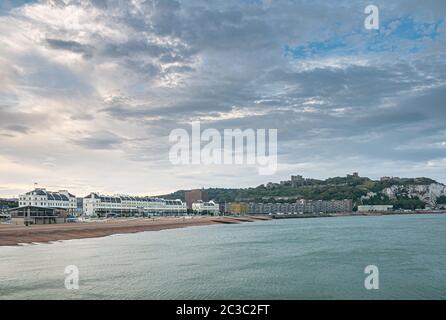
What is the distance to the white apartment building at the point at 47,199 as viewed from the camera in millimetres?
137500

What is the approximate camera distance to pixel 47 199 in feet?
470

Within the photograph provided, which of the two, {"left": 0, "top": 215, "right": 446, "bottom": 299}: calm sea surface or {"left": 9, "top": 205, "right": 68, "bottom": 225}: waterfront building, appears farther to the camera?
{"left": 9, "top": 205, "right": 68, "bottom": 225}: waterfront building

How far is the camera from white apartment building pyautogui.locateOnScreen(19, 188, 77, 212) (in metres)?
138

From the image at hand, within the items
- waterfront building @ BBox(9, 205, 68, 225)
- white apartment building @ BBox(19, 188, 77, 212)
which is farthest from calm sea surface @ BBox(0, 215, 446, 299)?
white apartment building @ BBox(19, 188, 77, 212)

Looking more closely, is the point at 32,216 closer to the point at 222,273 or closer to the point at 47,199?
the point at 47,199

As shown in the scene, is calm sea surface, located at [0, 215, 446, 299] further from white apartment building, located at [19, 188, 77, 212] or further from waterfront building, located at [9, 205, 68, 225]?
white apartment building, located at [19, 188, 77, 212]

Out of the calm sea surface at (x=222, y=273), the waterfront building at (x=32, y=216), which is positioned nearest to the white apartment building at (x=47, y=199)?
the waterfront building at (x=32, y=216)

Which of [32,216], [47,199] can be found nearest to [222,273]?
[32,216]

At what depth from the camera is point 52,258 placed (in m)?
45.2

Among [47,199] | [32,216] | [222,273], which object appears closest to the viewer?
[222,273]

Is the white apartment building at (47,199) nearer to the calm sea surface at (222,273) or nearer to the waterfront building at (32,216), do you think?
the waterfront building at (32,216)

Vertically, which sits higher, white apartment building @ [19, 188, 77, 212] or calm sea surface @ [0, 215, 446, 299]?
white apartment building @ [19, 188, 77, 212]

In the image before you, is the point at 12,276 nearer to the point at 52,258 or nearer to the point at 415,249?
the point at 52,258

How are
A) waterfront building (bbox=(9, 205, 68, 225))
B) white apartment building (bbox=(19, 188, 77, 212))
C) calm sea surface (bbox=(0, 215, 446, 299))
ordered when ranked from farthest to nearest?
white apartment building (bbox=(19, 188, 77, 212))
waterfront building (bbox=(9, 205, 68, 225))
calm sea surface (bbox=(0, 215, 446, 299))
